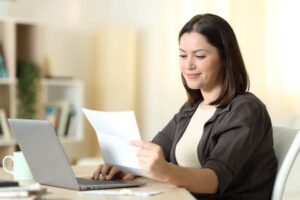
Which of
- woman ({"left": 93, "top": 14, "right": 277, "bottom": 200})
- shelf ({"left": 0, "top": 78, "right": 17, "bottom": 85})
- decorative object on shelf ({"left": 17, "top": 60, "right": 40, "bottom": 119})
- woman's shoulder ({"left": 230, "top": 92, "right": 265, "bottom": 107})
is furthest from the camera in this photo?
decorative object on shelf ({"left": 17, "top": 60, "right": 40, "bottom": 119})

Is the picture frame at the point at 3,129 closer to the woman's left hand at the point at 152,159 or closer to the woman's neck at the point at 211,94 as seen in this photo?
the woman's neck at the point at 211,94

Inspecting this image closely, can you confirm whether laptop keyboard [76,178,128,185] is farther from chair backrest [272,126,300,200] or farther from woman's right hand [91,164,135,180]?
chair backrest [272,126,300,200]

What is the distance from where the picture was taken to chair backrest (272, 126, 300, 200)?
5.68 ft

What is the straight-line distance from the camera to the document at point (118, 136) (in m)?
1.48

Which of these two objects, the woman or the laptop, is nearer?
the laptop

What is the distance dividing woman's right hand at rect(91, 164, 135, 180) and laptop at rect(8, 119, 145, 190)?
77 millimetres

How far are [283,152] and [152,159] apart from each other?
0.57 metres

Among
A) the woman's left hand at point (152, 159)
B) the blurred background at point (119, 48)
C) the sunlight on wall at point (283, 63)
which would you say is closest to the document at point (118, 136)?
the woman's left hand at point (152, 159)

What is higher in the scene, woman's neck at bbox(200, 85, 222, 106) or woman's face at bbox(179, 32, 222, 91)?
woman's face at bbox(179, 32, 222, 91)

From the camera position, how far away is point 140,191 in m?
1.54

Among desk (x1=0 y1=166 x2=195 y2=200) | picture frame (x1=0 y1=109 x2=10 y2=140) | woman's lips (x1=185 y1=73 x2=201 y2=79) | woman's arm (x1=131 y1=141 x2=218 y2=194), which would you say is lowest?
picture frame (x1=0 y1=109 x2=10 y2=140)

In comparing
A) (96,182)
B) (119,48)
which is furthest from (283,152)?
(119,48)

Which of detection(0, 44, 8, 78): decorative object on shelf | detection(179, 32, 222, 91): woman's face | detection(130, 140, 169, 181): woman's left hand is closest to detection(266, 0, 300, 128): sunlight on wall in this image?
detection(179, 32, 222, 91): woman's face

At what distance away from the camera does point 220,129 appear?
1725mm
